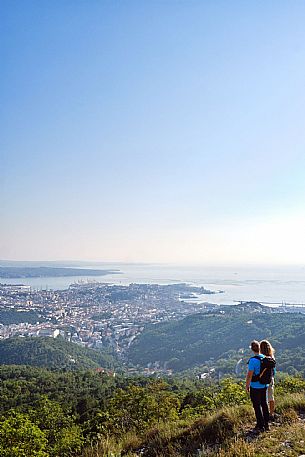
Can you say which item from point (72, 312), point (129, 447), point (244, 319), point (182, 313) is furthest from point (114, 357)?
point (129, 447)

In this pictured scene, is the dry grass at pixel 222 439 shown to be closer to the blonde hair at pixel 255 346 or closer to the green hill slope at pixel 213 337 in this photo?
the blonde hair at pixel 255 346

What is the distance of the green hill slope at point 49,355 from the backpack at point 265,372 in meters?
58.2

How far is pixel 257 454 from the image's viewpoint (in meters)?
3.40

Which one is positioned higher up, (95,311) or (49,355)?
(49,355)

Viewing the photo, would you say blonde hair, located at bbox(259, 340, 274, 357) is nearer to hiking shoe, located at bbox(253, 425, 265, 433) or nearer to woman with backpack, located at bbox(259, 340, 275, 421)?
woman with backpack, located at bbox(259, 340, 275, 421)

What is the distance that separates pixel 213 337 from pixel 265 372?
233 ft

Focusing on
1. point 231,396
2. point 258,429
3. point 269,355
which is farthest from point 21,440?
point 269,355

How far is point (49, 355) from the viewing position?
62.4 meters

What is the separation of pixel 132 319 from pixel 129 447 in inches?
4219

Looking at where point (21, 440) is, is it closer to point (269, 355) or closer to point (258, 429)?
point (258, 429)

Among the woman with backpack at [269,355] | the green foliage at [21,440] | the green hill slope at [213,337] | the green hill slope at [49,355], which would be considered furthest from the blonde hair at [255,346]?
the green hill slope at [49,355]

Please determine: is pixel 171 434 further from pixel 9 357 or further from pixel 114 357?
pixel 114 357

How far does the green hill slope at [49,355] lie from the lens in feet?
194

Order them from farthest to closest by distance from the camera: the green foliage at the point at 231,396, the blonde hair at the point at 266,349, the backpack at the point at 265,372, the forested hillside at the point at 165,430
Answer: the green foliage at the point at 231,396 → the blonde hair at the point at 266,349 → the backpack at the point at 265,372 → the forested hillside at the point at 165,430
